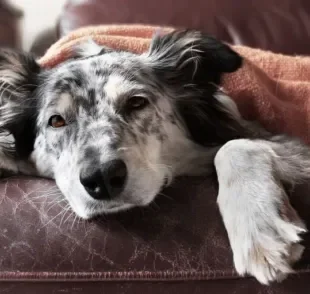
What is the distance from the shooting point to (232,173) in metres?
1.13

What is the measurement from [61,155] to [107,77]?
261mm

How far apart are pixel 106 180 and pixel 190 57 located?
65 cm

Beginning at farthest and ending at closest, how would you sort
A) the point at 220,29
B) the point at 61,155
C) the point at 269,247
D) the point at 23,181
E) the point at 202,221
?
the point at 220,29
the point at 61,155
the point at 23,181
the point at 202,221
the point at 269,247

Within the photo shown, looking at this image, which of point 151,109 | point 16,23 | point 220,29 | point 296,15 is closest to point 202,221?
point 151,109

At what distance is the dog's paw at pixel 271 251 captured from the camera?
0.96 metres

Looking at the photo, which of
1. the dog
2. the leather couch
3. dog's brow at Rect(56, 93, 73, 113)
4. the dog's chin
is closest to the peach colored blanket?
the dog

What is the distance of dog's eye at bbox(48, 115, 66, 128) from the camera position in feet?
4.65

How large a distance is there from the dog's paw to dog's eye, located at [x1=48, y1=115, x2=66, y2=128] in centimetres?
66

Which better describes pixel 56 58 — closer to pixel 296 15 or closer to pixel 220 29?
pixel 220 29

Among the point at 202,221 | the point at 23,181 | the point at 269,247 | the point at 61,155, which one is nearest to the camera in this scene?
the point at 269,247

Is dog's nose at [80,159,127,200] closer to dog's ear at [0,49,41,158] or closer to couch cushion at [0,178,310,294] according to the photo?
couch cushion at [0,178,310,294]

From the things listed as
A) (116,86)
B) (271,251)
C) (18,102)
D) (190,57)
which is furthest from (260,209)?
(18,102)

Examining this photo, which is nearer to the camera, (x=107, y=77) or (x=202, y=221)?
(x=202, y=221)

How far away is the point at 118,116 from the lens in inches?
52.5
